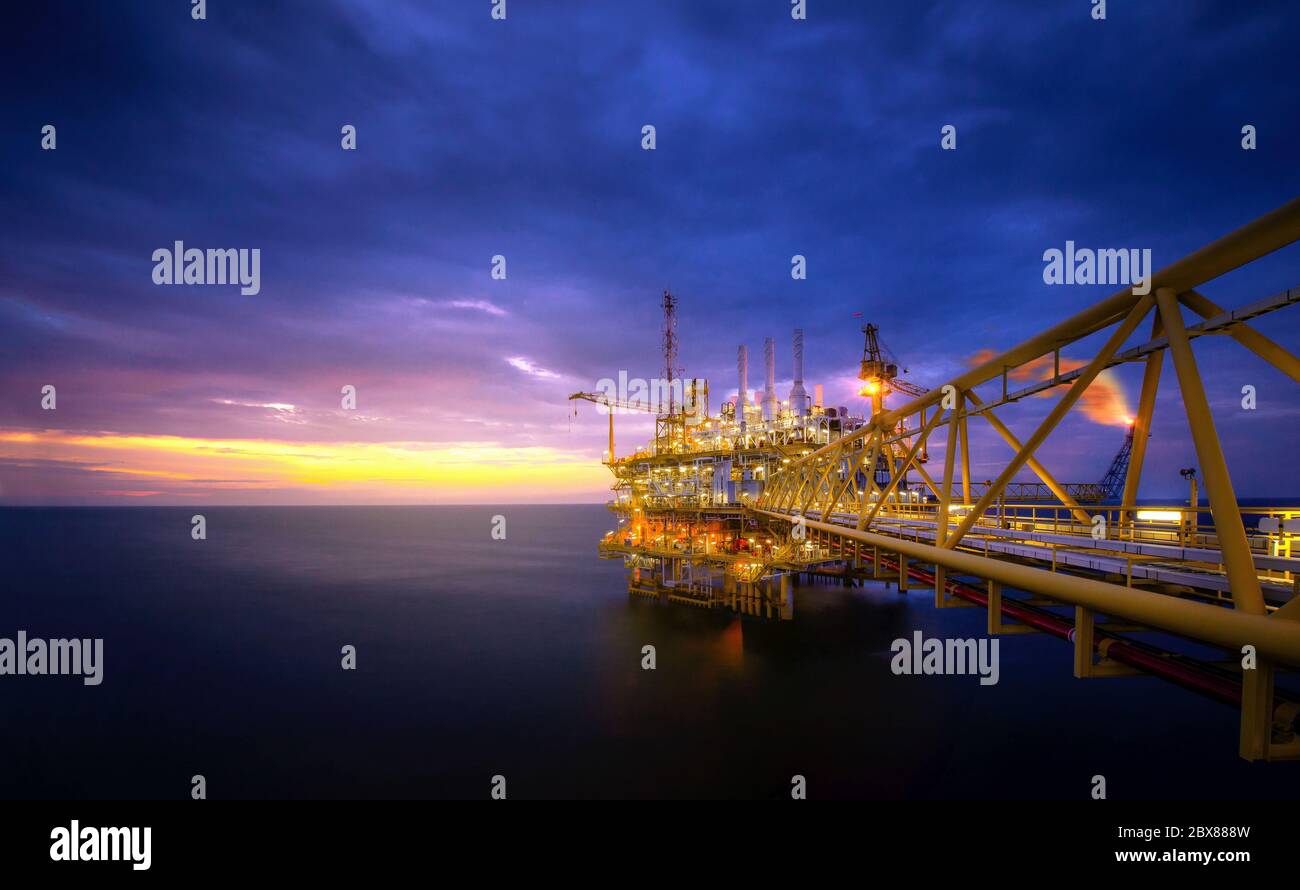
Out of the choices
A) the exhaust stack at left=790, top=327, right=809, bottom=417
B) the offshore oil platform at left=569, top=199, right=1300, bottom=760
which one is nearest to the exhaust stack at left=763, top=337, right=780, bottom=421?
the exhaust stack at left=790, top=327, right=809, bottom=417

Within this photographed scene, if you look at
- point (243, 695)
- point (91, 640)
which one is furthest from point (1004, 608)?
point (91, 640)

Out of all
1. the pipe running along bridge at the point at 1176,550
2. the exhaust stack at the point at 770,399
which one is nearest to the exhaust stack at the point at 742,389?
the exhaust stack at the point at 770,399

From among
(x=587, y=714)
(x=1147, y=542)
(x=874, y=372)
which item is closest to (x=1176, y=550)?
(x=1147, y=542)

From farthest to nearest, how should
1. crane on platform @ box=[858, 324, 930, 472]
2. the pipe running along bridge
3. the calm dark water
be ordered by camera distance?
crane on platform @ box=[858, 324, 930, 472] < the calm dark water < the pipe running along bridge

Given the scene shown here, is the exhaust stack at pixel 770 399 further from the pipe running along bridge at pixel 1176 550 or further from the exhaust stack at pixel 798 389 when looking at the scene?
the pipe running along bridge at pixel 1176 550

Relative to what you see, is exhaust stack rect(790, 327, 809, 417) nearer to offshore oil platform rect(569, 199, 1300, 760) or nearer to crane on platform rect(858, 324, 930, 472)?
crane on platform rect(858, 324, 930, 472)

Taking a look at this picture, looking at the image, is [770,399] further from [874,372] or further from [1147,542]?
[1147,542]

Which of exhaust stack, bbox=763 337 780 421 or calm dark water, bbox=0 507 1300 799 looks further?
exhaust stack, bbox=763 337 780 421

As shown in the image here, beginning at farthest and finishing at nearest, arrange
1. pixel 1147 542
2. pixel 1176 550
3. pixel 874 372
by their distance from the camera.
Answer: pixel 874 372 → pixel 1147 542 → pixel 1176 550
